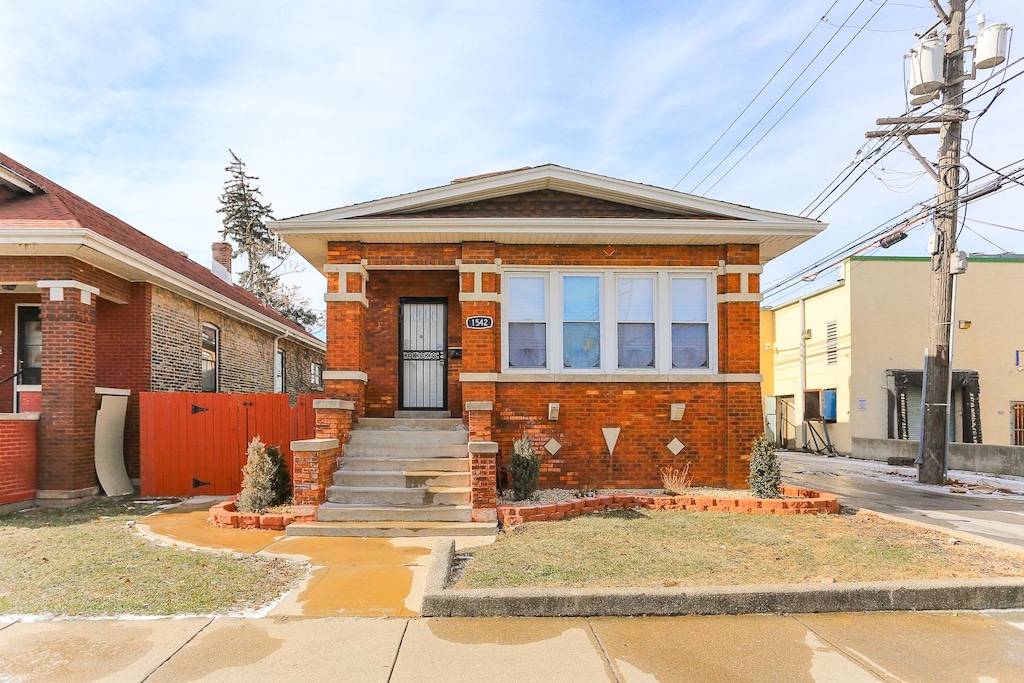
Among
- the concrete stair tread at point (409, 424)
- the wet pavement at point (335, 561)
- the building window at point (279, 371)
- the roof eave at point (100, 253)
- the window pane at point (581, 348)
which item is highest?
the roof eave at point (100, 253)

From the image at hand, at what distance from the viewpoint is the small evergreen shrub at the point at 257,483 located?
8125mm

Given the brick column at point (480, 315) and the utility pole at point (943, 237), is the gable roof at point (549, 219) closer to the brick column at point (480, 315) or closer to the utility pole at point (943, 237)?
the brick column at point (480, 315)

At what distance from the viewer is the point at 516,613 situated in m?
4.68

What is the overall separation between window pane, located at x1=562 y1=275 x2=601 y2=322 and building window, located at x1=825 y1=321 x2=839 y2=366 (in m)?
13.3

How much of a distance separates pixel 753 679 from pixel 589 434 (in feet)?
19.0

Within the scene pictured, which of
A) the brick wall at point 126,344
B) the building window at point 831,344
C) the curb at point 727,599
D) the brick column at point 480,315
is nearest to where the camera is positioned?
the curb at point 727,599

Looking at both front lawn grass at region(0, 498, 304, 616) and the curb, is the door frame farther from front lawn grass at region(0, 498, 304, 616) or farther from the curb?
the curb

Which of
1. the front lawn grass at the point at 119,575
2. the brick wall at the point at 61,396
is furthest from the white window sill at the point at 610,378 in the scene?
the brick wall at the point at 61,396

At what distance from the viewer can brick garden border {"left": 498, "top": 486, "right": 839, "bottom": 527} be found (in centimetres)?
782

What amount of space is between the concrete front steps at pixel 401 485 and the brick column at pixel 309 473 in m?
0.20

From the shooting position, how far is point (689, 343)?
32.3 ft

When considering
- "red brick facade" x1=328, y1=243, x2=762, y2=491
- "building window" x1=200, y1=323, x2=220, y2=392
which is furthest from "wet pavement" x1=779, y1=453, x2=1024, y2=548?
"building window" x1=200, y1=323, x2=220, y2=392

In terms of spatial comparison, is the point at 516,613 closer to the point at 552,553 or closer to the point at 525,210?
the point at 552,553

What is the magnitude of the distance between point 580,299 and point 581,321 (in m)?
0.36
